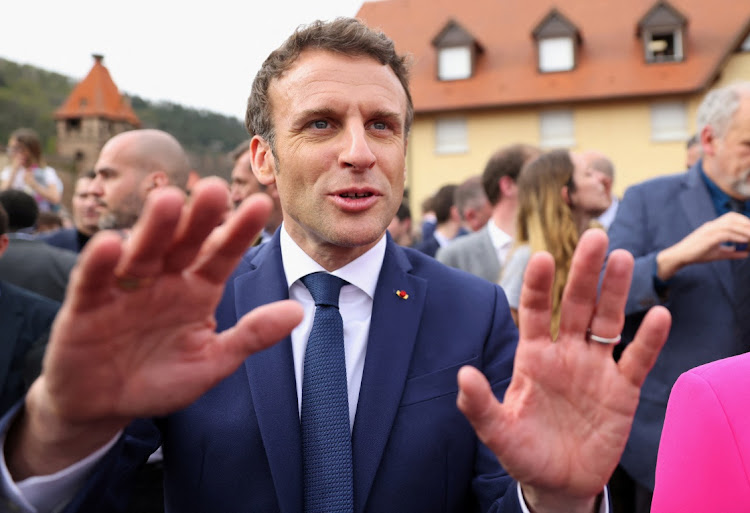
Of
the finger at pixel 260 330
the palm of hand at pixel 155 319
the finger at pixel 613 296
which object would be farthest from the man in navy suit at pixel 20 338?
the finger at pixel 613 296

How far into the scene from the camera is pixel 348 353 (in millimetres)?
2186

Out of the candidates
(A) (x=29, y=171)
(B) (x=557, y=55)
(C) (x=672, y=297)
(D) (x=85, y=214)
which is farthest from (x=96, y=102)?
(C) (x=672, y=297)

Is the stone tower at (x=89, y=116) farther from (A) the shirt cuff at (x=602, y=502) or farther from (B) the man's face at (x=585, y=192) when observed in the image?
(A) the shirt cuff at (x=602, y=502)

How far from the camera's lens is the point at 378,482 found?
78.2 inches

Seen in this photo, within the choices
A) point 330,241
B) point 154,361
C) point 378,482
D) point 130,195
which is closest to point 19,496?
point 154,361

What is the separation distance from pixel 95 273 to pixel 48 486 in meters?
0.55

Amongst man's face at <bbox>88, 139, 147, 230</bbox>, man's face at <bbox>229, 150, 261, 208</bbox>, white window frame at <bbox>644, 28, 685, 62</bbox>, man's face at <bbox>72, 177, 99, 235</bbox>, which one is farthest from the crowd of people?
white window frame at <bbox>644, 28, 685, 62</bbox>

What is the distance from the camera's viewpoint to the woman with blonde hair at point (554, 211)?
4.01 m

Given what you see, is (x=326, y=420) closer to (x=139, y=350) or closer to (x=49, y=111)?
(x=139, y=350)

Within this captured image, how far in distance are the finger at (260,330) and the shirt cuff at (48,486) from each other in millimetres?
342

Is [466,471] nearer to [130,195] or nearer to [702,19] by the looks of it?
[130,195]

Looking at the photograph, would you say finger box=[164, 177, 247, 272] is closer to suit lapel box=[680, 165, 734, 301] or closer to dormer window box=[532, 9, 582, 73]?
suit lapel box=[680, 165, 734, 301]

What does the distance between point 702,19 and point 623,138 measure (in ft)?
18.1

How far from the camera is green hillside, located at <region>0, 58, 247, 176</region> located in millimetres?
49888
